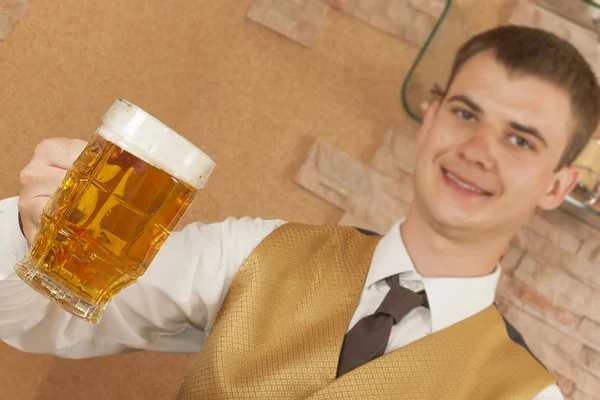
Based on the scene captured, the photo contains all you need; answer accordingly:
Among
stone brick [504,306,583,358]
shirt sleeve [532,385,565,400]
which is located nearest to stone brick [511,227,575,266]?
stone brick [504,306,583,358]

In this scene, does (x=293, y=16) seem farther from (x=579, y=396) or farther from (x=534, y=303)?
(x=579, y=396)

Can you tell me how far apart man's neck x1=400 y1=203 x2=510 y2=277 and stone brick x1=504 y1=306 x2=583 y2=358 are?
16.5 inches

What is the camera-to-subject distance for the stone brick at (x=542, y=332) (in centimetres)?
163

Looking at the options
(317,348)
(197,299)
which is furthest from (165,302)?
(317,348)

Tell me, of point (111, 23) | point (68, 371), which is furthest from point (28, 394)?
point (111, 23)

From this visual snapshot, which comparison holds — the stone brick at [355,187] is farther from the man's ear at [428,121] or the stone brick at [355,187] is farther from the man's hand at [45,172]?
the man's hand at [45,172]

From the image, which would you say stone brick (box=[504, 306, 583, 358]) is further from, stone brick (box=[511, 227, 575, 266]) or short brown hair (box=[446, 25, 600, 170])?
short brown hair (box=[446, 25, 600, 170])

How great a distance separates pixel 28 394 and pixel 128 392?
260 millimetres

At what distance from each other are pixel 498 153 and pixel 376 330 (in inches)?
18.4

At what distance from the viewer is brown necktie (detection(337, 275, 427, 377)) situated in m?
1.08

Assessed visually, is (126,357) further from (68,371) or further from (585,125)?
(585,125)

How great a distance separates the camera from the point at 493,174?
1.26 m

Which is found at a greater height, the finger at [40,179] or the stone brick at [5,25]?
the stone brick at [5,25]

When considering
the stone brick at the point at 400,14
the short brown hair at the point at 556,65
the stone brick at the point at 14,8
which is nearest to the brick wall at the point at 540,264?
the stone brick at the point at 400,14
